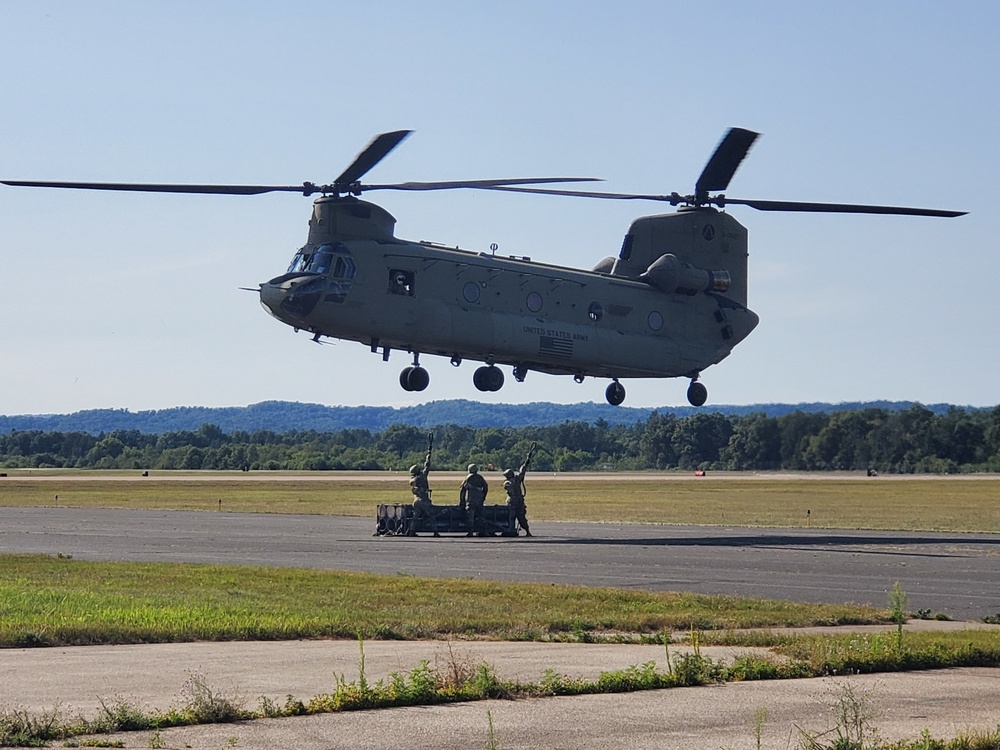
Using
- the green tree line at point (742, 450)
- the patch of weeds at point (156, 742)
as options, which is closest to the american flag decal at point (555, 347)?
the patch of weeds at point (156, 742)

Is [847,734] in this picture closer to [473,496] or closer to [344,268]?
[344,268]

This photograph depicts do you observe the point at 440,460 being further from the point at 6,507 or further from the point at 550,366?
the point at 550,366

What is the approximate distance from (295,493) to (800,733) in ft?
256

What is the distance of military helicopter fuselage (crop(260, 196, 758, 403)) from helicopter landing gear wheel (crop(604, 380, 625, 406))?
7 centimetres

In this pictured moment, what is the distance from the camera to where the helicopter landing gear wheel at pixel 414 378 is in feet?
131

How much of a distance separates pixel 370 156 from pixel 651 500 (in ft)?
148

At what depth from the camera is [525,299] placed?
40.4m

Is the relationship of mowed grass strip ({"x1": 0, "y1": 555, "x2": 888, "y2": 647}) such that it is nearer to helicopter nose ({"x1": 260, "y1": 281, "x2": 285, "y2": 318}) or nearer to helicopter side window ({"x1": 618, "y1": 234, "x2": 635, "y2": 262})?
helicopter nose ({"x1": 260, "y1": 281, "x2": 285, "y2": 318})

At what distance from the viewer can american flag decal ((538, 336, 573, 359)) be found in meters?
40.6

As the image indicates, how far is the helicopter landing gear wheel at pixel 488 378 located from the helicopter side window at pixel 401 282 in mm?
4205

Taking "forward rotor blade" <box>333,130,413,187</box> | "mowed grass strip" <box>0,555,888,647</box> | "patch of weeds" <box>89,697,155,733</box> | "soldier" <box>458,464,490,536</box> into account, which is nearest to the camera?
"patch of weeds" <box>89,697,155,733</box>

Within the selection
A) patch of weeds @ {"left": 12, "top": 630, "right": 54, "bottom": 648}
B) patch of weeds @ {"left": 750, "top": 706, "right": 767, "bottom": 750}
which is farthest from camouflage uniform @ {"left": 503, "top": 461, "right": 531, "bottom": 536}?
patch of weeds @ {"left": 750, "top": 706, "right": 767, "bottom": 750}

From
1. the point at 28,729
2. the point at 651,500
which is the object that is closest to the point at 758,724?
the point at 28,729

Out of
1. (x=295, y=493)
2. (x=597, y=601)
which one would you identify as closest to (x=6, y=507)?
(x=295, y=493)
